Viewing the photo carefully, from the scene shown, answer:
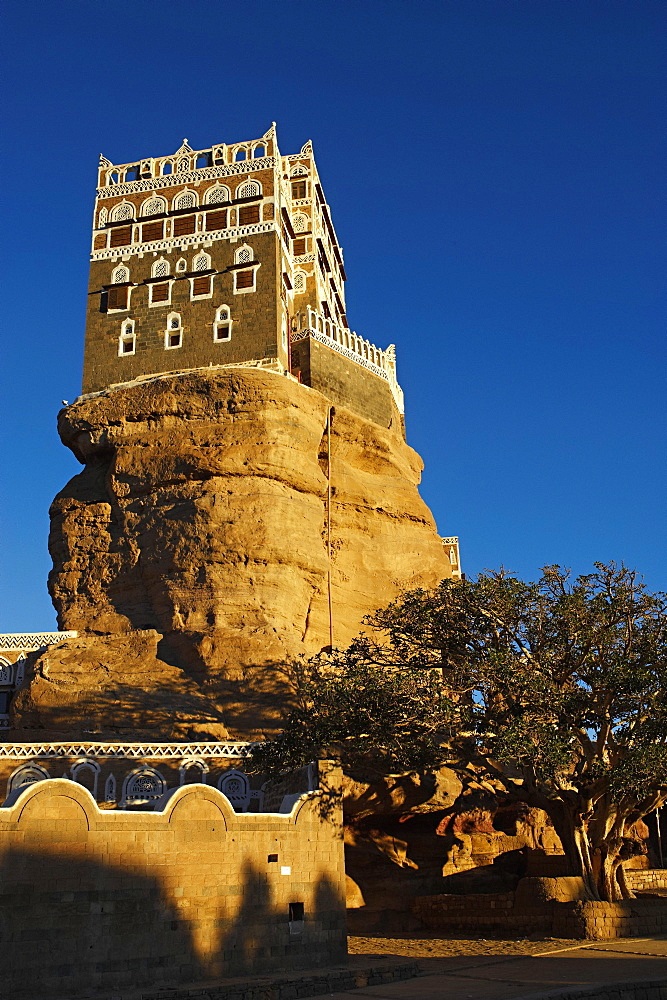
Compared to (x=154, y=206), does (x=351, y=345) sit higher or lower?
lower

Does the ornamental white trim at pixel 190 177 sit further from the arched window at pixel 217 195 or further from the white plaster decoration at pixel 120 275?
the white plaster decoration at pixel 120 275

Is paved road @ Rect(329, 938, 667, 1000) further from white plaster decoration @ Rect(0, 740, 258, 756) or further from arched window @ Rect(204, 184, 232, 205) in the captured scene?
arched window @ Rect(204, 184, 232, 205)

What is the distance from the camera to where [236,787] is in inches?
969

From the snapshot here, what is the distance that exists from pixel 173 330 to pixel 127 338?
221cm

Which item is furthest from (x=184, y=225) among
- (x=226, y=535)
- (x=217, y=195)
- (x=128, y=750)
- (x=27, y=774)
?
(x=27, y=774)

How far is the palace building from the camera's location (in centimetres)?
3922

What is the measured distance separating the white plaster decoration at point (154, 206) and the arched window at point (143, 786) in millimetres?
29002

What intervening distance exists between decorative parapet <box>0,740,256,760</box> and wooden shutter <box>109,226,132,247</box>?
26.9 meters

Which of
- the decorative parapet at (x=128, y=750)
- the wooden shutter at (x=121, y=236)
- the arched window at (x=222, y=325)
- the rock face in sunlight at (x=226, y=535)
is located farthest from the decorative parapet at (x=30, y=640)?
the wooden shutter at (x=121, y=236)

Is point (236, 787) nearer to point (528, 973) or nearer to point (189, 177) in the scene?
point (528, 973)

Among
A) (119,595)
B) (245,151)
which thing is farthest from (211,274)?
(119,595)

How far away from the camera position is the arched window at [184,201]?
1704 inches

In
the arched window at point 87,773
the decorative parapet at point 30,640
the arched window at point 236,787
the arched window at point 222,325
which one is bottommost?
the arched window at point 236,787

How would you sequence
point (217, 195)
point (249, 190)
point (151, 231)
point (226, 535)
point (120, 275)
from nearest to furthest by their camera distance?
point (226, 535), point (120, 275), point (249, 190), point (217, 195), point (151, 231)
